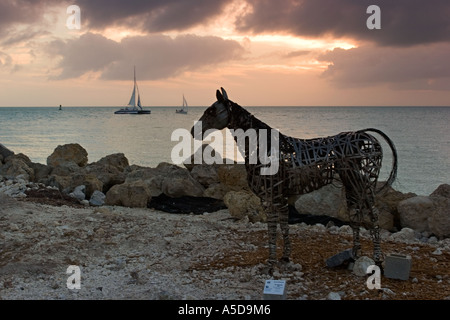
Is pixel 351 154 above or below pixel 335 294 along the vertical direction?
above

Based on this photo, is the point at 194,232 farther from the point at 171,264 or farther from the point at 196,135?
the point at 196,135

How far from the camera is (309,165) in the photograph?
6406 millimetres

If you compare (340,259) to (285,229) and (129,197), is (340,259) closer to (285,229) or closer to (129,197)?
(285,229)

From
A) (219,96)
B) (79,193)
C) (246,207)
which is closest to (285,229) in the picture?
(219,96)

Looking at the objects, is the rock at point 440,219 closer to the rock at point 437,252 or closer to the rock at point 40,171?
the rock at point 437,252

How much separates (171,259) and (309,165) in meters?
2.81

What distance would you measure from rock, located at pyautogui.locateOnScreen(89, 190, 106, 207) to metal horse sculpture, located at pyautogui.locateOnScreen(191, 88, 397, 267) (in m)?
6.88

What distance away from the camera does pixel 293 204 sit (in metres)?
12.3

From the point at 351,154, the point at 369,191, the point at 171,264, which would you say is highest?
the point at 351,154

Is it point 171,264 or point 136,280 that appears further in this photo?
point 171,264

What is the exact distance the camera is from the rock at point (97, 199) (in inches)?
491

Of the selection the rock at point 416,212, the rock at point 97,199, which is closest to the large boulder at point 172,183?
the rock at point 97,199

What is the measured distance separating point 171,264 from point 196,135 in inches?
84.5
